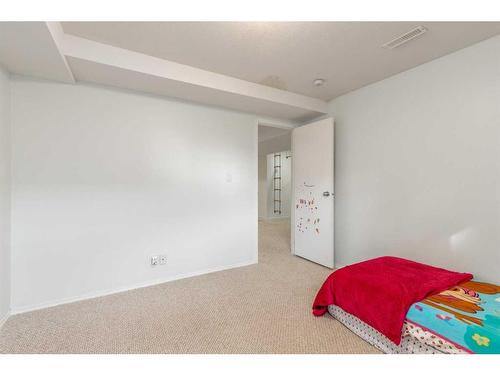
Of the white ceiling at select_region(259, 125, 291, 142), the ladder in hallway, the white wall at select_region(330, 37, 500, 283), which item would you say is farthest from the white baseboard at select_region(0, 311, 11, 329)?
the ladder in hallway

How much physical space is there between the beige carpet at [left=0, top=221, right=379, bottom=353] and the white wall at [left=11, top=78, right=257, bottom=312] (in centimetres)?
27

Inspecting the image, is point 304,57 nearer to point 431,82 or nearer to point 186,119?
point 431,82

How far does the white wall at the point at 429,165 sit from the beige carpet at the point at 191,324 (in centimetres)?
105

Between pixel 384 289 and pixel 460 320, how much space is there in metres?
0.40

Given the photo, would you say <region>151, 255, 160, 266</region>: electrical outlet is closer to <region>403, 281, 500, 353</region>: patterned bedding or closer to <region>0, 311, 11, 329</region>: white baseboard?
<region>0, 311, 11, 329</region>: white baseboard

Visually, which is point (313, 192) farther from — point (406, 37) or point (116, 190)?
point (116, 190)

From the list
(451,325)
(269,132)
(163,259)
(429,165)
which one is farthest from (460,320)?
(269,132)

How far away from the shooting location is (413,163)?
2.28m

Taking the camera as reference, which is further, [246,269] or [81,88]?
[246,269]

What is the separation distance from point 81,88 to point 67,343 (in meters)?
2.14

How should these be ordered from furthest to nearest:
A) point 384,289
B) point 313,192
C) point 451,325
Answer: point 313,192 < point 384,289 < point 451,325

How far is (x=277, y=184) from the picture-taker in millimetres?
7633

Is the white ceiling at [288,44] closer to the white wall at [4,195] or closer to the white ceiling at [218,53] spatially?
the white ceiling at [218,53]
